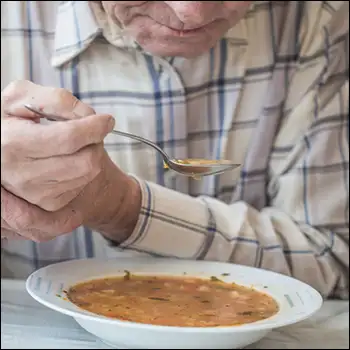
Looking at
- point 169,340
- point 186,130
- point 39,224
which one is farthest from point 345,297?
point 39,224

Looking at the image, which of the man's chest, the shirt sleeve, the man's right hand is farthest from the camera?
the shirt sleeve

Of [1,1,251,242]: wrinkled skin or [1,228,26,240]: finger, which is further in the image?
[1,228,26,240]: finger

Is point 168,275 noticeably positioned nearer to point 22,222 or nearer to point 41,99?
point 22,222

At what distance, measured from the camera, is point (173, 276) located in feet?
2.65

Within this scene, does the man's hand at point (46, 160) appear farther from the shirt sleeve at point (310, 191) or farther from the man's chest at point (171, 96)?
the shirt sleeve at point (310, 191)

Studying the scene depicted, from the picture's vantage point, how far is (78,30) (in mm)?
836

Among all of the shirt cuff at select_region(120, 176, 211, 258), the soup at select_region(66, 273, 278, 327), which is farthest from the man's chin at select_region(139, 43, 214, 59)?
the soup at select_region(66, 273, 278, 327)

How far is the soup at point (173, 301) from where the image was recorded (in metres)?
0.67

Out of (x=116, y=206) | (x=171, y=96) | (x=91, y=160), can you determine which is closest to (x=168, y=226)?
(x=116, y=206)

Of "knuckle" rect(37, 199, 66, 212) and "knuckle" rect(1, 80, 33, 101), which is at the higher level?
"knuckle" rect(1, 80, 33, 101)

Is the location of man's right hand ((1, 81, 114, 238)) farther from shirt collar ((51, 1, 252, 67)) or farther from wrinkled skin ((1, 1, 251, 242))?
shirt collar ((51, 1, 252, 67))

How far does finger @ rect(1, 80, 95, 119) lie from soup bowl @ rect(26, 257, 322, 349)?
0.19 meters

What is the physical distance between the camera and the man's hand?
530 millimetres

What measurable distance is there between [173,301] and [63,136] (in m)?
0.24
